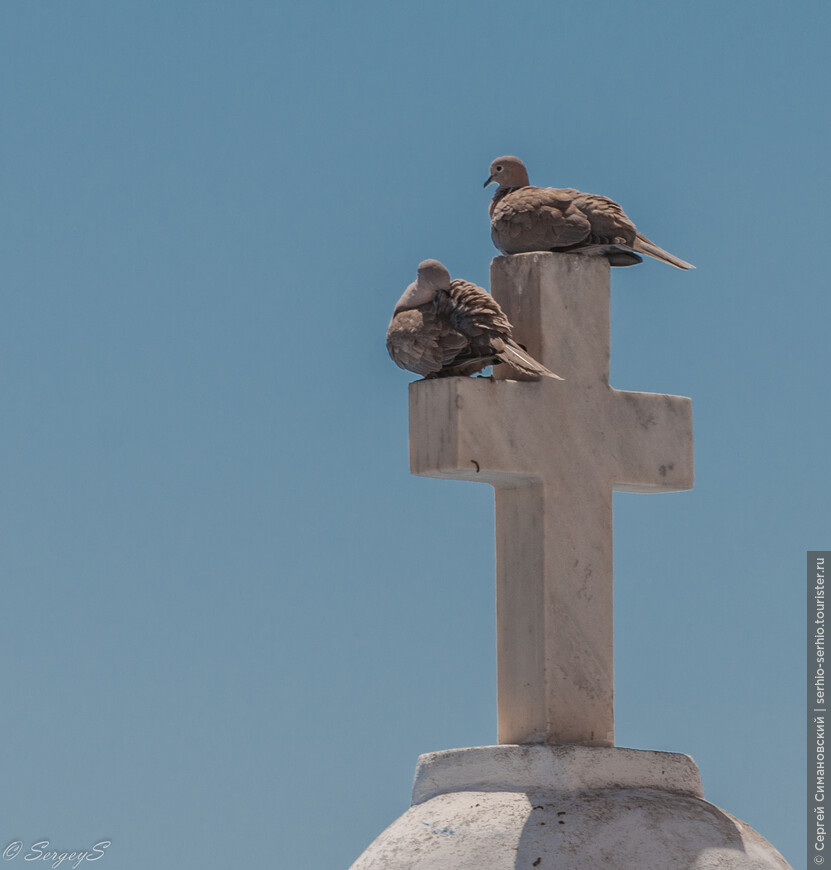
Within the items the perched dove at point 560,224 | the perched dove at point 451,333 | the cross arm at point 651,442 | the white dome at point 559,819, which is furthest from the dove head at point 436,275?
the white dome at point 559,819

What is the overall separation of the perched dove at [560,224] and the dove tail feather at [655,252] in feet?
0.04

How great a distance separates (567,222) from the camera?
8672mm

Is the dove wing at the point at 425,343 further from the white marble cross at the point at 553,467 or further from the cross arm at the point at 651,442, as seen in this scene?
the cross arm at the point at 651,442

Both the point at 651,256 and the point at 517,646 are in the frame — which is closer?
the point at 517,646

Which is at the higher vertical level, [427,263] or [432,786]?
[427,263]

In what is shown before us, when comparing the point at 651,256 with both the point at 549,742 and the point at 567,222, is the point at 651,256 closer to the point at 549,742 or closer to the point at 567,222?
the point at 567,222

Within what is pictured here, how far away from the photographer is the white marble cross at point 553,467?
26.3 ft

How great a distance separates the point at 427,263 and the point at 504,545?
1.45 meters

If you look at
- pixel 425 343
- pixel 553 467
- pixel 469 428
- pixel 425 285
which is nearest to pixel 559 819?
pixel 553 467

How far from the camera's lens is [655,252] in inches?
355

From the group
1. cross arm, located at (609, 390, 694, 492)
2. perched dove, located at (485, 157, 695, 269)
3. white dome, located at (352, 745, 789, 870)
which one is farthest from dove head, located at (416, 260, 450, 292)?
white dome, located at (352, 745, 789, 870)

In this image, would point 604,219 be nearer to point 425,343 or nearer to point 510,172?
point 510,172

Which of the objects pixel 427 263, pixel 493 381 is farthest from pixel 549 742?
pixel 427 263

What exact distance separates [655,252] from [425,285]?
1.39 m
